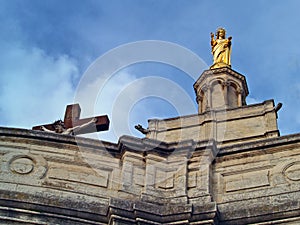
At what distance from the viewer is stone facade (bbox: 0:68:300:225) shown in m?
13.7

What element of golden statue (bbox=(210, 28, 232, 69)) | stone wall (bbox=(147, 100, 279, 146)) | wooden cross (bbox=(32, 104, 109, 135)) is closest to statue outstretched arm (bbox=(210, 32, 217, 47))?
golden statue (bbox=(210, 28, 232, 69))

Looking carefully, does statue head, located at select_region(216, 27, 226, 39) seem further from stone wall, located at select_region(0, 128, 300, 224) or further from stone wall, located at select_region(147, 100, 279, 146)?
stone wall, located at select_region(0, 128, 300, 224)

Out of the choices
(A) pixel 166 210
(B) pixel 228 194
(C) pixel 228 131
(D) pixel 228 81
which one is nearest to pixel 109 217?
(A) pixel 166 210

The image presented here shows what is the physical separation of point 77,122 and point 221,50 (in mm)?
9382

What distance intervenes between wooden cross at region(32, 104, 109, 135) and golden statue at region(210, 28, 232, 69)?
8.35 m

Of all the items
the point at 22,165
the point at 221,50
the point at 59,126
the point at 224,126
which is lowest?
the point at 22,165

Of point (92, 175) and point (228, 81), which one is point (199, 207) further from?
point (228, 81)

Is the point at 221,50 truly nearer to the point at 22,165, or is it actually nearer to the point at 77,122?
the point at 77,122

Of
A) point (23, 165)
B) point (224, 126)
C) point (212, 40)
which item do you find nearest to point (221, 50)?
point (212, 40)

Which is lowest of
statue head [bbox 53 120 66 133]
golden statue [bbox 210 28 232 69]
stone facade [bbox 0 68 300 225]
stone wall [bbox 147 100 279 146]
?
stone facade [bbox 0 68 300 225]

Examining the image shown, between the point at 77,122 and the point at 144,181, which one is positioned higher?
the point at 77,122

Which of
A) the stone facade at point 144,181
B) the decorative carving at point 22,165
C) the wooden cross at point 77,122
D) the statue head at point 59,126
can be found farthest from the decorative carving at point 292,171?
the statue head at point 59,126

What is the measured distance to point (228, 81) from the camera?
2466 centimetres

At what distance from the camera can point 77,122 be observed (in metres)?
17.7
